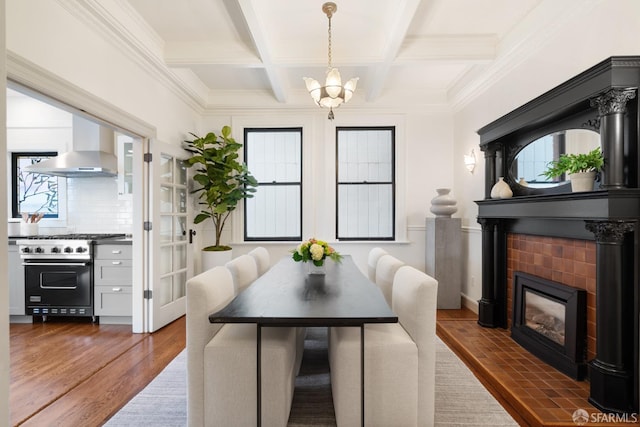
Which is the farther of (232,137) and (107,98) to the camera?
(232,137)

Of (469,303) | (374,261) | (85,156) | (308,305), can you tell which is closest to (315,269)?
(374,261)

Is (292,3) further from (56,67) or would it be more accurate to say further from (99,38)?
(56,67)

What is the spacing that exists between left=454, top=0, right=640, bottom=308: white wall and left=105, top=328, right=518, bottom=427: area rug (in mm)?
1870

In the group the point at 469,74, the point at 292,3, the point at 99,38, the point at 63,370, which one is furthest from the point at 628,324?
the point at 99,38

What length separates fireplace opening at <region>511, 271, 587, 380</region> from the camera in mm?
2242

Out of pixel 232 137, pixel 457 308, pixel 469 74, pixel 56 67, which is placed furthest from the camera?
pixel 232 137

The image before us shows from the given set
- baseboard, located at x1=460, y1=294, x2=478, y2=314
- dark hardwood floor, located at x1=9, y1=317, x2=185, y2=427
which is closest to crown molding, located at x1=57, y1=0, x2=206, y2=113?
dark hardwood floor, located at x1=9, y1=317, x2=185, y2=427

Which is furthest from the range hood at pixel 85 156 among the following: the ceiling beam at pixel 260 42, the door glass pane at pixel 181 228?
the ceiling beam at pixel 260 42

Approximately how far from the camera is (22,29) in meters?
1.92

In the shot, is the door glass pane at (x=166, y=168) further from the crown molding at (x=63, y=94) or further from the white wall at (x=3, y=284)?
the white wall at (x=3, y=284)

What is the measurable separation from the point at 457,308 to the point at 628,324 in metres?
2.33

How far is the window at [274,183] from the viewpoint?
4879 mm

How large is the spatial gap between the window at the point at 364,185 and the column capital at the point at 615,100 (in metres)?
2.95

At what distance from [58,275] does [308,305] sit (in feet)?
11.5
